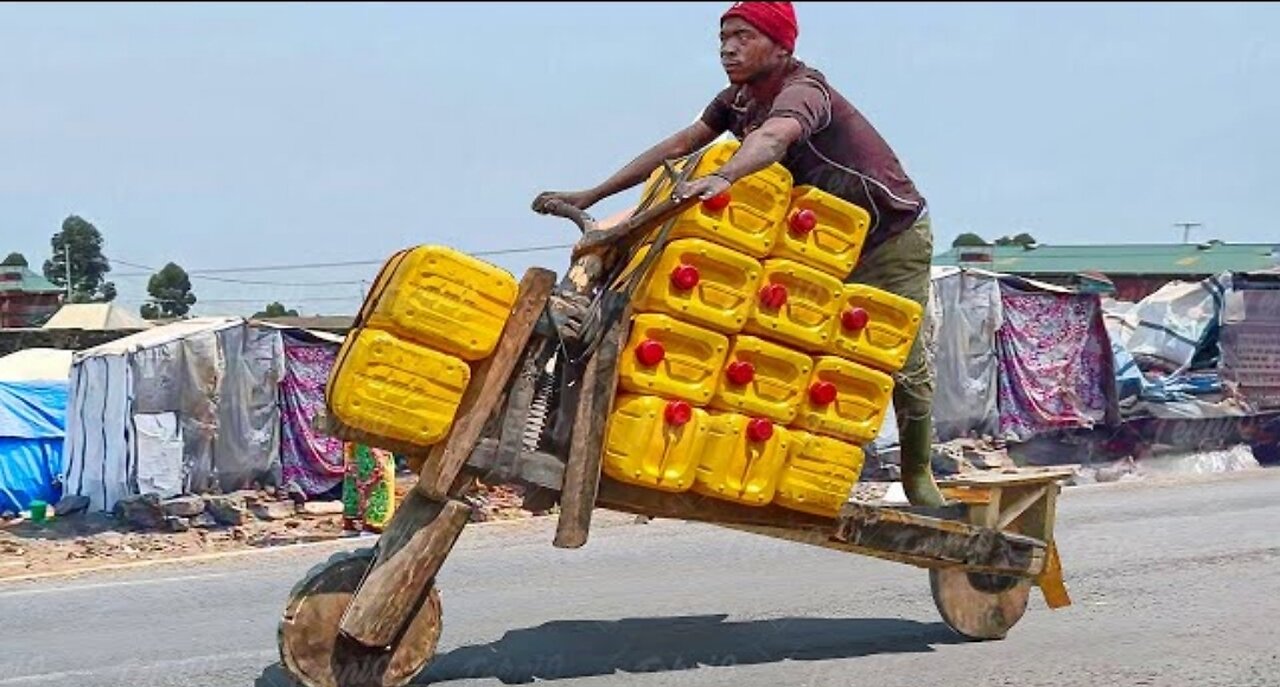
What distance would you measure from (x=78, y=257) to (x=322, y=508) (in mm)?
22966


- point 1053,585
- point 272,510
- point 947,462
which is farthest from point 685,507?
point 947,462

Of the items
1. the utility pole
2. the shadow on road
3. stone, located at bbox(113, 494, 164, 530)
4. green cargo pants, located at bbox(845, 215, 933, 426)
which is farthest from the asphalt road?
the utility pole

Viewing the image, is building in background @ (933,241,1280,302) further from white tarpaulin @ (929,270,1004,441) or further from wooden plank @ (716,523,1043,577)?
wooden plank @ (716,523,1043,577)

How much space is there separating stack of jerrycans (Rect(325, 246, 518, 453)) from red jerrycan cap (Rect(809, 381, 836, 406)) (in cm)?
119

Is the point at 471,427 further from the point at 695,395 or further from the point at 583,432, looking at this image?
the point at 695,395

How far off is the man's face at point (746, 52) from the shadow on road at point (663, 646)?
229cm

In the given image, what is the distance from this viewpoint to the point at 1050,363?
59.1 feet

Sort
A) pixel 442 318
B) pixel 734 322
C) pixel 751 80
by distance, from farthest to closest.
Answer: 1. pixel 751 80
2. pixel 734 322
3. pixel 442 318

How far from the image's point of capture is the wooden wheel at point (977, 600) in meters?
6.04

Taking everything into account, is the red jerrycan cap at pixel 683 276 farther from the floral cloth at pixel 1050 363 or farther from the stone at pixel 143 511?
the floral cloth at pixel 1050 363

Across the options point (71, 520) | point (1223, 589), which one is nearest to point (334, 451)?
point (71, 520)

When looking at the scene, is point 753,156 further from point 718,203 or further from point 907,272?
point 907,272

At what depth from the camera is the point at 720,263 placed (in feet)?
16.1

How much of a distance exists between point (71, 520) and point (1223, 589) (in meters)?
11.5
